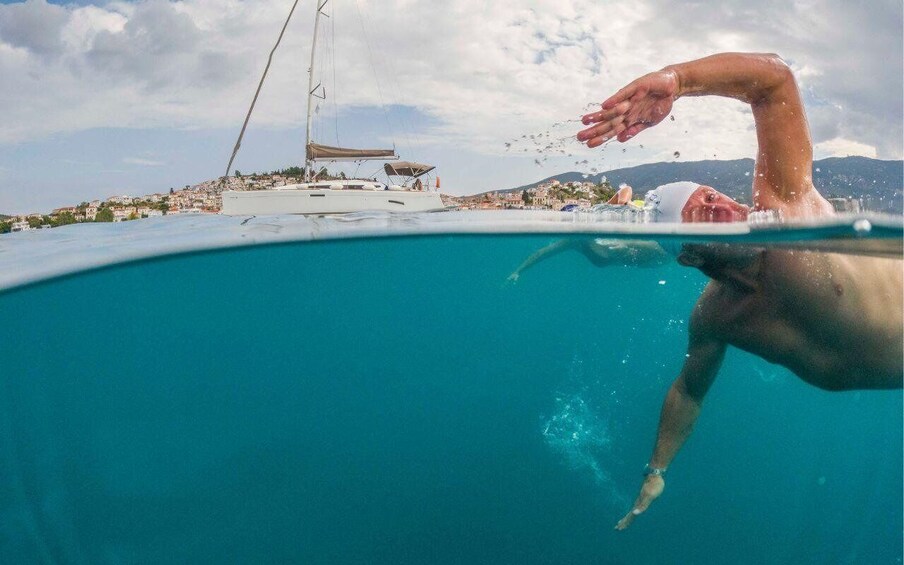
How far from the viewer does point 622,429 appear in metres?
10.3

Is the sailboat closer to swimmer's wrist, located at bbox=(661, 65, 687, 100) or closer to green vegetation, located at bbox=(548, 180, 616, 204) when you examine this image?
green vegetation, located at bbox=(548, 180, 616, 204)

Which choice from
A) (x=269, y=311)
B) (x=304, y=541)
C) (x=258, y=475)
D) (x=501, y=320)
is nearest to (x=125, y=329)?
(x=269, y=311)

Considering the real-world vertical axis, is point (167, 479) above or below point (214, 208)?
below

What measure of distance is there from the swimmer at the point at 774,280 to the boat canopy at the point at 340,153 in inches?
712

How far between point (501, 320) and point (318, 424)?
508 centimetres

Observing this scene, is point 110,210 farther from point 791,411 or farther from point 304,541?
point 791,411

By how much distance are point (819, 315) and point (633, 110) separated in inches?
85.6

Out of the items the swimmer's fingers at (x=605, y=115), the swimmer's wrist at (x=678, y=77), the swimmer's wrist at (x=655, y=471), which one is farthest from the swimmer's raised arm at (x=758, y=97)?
the swimmer's wrist at (x=655, y=471)

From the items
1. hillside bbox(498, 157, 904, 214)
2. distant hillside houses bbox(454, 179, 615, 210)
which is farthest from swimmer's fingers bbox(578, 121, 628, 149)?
distant hillside houses bbox(454, 179, 615, 210)

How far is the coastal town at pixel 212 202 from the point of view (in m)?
7.41

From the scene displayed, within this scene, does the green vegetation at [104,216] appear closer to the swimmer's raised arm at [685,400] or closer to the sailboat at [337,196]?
the sailboat at [337,196]

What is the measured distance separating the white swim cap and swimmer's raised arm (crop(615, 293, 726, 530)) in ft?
3.67

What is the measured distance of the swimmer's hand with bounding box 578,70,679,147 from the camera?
303cm

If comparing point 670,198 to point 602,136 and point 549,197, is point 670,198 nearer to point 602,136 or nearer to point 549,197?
point 549,197
